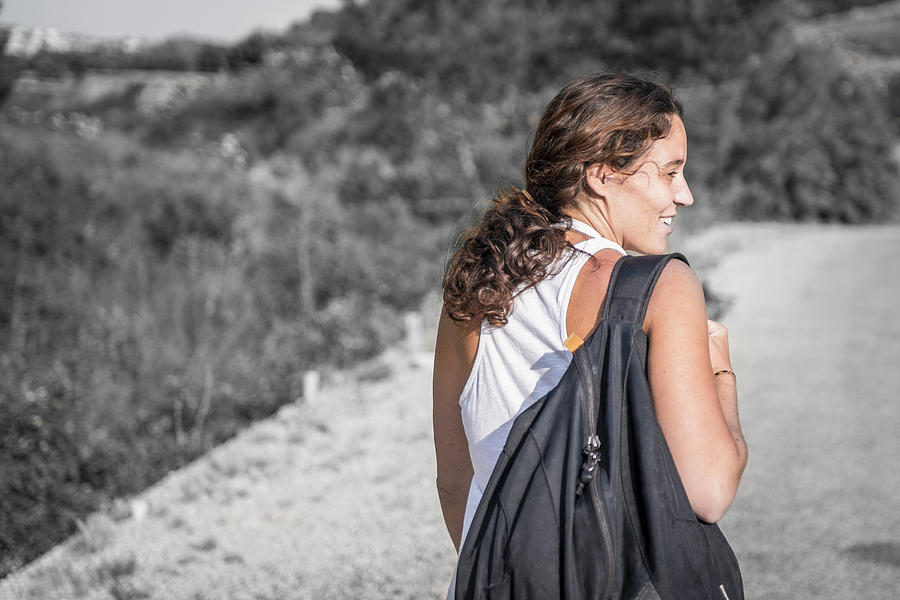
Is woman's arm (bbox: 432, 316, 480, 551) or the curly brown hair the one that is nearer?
the curly brown hair

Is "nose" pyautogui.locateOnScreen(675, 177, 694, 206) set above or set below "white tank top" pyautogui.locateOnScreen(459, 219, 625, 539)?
above

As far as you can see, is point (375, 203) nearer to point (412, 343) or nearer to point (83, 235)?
point (83, 235)

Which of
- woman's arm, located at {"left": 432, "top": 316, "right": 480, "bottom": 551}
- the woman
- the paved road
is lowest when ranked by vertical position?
the paved road

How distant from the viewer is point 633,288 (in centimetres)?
126

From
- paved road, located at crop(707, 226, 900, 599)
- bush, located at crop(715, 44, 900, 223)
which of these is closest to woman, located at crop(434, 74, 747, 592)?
paved road, located at crop(707, 226, 900, 599)

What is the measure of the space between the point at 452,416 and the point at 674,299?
1.87ft

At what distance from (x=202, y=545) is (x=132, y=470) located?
191cm

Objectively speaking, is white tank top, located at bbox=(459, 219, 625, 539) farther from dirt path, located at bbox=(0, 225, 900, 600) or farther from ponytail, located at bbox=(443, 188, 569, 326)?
dirt path, located at bbox=(0, 225, 900, 600)

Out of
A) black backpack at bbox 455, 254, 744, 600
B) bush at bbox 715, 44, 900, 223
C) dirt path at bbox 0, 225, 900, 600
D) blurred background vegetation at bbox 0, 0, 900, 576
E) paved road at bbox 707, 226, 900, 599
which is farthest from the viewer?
bush at bbox 715, 44, 900, 223

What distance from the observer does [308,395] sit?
240 inches

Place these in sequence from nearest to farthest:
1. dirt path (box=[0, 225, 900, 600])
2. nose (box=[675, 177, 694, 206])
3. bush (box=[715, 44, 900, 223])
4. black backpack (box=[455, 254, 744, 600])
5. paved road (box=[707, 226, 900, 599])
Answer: black backpack (box=[455, 254, 744, 600]) < nose (box=[675, 177, 694, 206]) < dirt path (box=[0, 225, 900, 600]) < paved road (box=[707, 226, 900, 599]) < bush (box=[715, 44, 900, 223])

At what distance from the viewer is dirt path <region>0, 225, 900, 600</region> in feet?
11.3

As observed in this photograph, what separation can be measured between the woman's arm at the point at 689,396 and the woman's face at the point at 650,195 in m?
0.25

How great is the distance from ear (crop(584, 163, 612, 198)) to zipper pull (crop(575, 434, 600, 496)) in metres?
0.46
